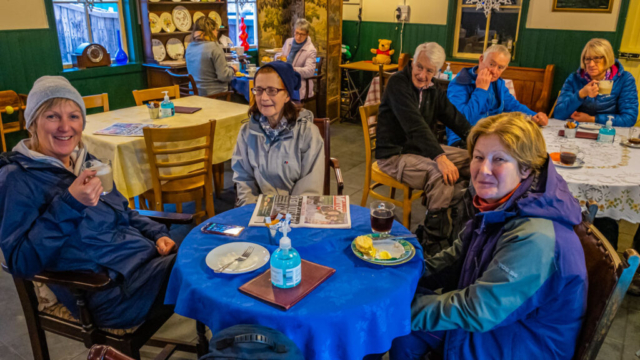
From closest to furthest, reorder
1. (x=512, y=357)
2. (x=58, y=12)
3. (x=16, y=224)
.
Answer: (x=512, y=357) < (x=16, y=224) < (x=58, y=12)

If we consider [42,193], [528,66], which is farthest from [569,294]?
[528,66]

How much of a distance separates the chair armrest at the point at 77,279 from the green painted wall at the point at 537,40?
5.64m

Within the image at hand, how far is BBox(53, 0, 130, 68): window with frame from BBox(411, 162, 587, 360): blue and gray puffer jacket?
5226mm

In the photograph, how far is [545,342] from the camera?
141 cm

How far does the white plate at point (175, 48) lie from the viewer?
19.5 feet

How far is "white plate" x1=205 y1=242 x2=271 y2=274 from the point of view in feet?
5.08

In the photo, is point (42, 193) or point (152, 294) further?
point (152, 294)

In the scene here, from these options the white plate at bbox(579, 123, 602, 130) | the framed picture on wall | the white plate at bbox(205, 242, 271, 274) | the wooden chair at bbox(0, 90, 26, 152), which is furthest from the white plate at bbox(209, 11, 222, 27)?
the white plate at bbox(205, 242, 271, 274)

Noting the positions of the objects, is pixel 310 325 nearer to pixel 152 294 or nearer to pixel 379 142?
pixel 152 294

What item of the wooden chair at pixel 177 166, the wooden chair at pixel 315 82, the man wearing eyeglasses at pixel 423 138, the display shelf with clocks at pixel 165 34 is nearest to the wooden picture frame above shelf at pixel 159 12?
the display shelf with clocks at pixel 165 34

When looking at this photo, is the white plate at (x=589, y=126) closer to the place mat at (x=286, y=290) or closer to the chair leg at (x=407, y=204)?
the chair leg at (x=407, y=204)

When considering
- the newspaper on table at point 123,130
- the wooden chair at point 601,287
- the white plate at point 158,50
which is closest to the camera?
the wooden chair at point 601,287

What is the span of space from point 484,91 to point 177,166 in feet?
7.35

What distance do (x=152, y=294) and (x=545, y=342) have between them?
1400mm
